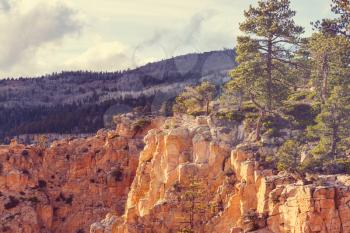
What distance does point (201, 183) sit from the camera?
5994cm

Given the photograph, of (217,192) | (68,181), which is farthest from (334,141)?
(68,181)

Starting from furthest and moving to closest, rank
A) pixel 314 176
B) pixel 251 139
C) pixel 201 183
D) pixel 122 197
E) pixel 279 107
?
pixel 122 197 < pixel 279 107 < pixel 251 139 < pixel 201 183 < pixel 314 176

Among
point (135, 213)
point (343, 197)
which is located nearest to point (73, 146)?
point (135, 213)

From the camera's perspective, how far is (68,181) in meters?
98.6

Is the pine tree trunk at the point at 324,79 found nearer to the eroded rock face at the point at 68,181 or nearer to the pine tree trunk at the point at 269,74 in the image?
the pine tree trunk at the point at 269,74

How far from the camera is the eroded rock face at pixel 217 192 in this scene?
47.8m

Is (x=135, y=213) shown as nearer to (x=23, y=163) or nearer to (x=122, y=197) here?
(x=122, y=197)

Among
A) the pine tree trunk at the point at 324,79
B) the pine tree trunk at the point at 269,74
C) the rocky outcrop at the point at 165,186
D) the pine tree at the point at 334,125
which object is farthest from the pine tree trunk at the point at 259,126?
the pine tree trunk at the point at 324,79

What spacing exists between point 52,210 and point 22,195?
13.8 feet

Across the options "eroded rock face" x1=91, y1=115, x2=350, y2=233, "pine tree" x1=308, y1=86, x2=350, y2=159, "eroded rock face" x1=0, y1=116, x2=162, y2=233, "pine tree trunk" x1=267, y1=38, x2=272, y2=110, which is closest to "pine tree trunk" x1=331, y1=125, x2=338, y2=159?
"pine tree" x1=308, y1=86, x2=350, y2=159

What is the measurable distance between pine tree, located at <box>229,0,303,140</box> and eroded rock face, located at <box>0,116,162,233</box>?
1780cm

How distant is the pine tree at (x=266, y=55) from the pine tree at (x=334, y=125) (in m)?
8.81

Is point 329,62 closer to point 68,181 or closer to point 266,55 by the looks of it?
point 266,55

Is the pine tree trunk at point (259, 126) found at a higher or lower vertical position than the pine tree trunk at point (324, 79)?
lower
